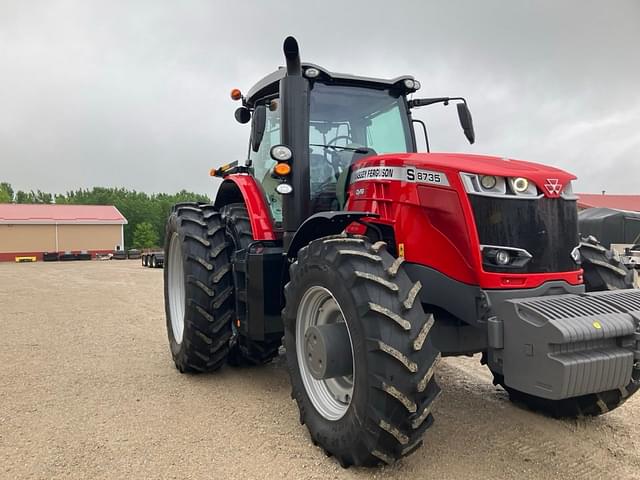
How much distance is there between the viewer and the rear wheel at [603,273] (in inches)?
137

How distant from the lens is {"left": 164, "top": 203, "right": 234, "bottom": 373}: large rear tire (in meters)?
4.44

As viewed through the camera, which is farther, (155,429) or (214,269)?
(214,269)

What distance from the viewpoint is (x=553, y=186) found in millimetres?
3049

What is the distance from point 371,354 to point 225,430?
4.78 feet

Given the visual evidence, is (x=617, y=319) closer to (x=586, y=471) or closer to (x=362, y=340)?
(x=586, y=471)

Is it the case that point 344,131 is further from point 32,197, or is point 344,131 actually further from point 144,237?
point 32,197

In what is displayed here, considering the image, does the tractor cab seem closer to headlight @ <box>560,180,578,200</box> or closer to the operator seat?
the operator seat

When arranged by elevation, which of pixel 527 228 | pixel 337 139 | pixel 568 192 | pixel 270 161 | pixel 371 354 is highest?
pixel 337 139

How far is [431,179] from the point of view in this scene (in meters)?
3.11

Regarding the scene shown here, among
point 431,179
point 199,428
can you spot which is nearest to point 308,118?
point 431,179

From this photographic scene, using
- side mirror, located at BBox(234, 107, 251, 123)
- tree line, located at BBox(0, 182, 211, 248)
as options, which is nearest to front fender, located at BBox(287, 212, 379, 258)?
side mirror, located at BBox(234, 107, 251, 123)

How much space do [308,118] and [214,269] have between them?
5.22ft

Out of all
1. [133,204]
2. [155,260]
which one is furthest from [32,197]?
[155,260]

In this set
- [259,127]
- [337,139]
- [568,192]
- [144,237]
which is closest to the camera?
[568,192]
